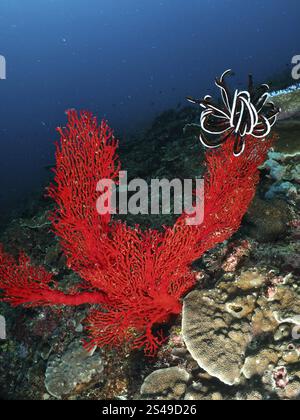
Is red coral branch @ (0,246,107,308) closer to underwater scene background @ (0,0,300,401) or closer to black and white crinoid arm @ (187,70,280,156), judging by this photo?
underwater scene background @ (0,0,300,401)

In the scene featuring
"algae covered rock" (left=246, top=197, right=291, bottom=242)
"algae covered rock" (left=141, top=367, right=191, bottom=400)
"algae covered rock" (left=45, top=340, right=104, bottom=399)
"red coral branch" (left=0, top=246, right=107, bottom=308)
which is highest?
"algae covered rock" (left=246, top=197, right=291, bottom=242)

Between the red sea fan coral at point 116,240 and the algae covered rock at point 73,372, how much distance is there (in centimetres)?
111

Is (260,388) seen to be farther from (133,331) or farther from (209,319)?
(133,331)

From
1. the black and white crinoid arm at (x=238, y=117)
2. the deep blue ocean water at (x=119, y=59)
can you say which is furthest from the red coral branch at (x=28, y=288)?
the deep blue ocean water at (x=119, y=59)

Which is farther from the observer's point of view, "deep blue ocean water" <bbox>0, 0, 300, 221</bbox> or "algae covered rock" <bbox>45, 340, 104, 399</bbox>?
"deep blue ocean water" <bbox>0, 0, 300, 221</bbox>

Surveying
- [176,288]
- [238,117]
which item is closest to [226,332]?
[176,288]

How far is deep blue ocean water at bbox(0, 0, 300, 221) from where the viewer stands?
1614 inches

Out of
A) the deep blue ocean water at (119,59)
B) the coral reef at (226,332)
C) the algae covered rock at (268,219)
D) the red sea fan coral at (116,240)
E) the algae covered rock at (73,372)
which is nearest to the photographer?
the red sea fan coral at (116,240)

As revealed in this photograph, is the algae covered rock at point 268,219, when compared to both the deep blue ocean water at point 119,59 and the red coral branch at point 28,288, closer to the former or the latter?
the red coral branch at point 28,288

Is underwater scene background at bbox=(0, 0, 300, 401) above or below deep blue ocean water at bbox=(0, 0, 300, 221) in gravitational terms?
below

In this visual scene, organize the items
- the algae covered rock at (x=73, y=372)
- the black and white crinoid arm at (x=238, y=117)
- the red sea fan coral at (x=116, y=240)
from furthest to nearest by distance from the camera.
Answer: the algae covered rock at (x=73, y=372) → the black and white crinoid arm at (x=238, y=117) → the red sea fan coral at (x=116, y=240)

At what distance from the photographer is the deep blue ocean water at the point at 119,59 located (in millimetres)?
41000

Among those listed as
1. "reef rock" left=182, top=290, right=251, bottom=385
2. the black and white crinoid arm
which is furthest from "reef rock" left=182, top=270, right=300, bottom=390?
the black and white crinoid arm

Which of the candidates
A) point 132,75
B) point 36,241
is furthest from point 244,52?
point 36,241
